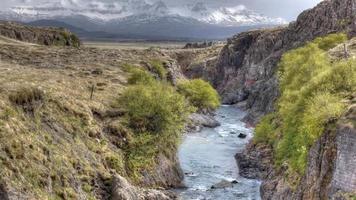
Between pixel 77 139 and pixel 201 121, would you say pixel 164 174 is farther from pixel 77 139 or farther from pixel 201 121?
pixel 201 121

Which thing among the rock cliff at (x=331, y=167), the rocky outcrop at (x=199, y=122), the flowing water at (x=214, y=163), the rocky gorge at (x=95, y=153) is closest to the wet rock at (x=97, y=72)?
the rocky gorge at (x=95, y=153)

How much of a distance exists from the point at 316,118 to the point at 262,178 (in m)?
30.9

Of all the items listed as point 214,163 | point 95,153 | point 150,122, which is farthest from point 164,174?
point 214,163

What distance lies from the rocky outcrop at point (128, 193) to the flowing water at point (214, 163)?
8452mm

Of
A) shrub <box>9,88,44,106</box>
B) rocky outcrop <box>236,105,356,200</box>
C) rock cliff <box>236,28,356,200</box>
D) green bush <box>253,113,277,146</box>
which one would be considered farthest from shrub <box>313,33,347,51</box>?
shrub <box>9,88,44,106</box>

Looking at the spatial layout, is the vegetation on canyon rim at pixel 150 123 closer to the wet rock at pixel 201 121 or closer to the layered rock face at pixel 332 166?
the layered rock face at pixel 332 166

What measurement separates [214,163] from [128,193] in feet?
123

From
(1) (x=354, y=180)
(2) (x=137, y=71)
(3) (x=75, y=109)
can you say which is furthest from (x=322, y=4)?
(1) (x=354, y=180)

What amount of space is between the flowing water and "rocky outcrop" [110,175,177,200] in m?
8.45

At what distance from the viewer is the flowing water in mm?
73562

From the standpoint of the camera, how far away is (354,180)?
44094 millimetres

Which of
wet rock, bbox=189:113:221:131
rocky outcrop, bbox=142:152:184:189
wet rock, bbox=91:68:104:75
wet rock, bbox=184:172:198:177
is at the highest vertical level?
wet rock, bbox=91:68:104:75

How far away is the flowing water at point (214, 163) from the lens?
73.6 m

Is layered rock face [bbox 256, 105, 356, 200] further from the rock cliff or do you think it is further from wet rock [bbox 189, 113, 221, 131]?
wet rock [bbox 189, 113, 221, 131]
